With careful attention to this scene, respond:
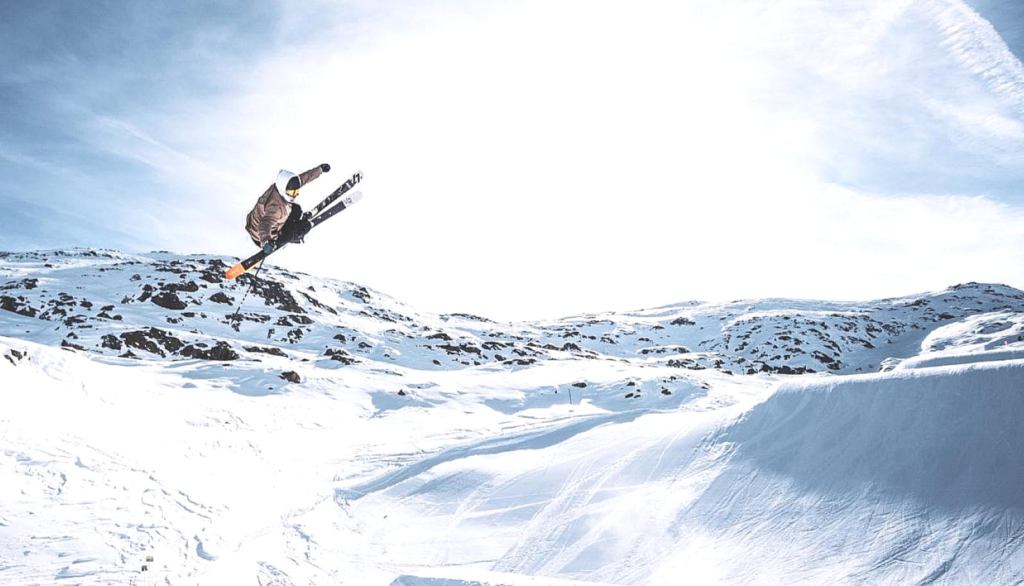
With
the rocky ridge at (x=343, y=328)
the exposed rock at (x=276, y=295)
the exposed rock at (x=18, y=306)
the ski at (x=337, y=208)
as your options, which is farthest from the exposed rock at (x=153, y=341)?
the ski at (x=337, y=208)

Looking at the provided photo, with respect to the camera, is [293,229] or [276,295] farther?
[276,295]

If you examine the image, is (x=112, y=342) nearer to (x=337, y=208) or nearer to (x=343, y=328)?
(x=343, y=328)

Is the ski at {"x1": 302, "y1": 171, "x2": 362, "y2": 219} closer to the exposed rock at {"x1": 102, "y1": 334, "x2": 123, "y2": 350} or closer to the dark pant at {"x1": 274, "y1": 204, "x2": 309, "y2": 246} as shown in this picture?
the dark pant at {"x1": 274, "y1": 204, "x2": 309, "y2": 246}

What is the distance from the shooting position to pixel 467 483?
1119cm

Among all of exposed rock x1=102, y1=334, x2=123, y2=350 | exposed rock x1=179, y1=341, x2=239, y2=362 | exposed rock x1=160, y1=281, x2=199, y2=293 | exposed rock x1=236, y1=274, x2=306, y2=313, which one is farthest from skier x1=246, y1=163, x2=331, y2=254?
exposed rock x1=160, y1=281, x2=199, y2=293

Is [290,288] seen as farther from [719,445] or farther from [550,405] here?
[719,445]

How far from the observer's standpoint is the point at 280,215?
10555mm

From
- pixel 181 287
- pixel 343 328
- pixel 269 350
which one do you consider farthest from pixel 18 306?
pixel 343 328

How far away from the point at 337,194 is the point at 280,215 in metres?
1.71

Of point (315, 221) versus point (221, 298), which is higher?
point (221, 298)

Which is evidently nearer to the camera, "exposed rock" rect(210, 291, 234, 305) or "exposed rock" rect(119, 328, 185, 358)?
"exposed rock" rect(119, 328, 185, 358)

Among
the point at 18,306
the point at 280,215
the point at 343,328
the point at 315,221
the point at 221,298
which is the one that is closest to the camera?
the point at 280,215

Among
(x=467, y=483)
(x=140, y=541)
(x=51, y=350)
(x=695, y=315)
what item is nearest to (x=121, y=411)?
(x=51, y=350)

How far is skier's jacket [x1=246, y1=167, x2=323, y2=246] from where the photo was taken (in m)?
9.66
